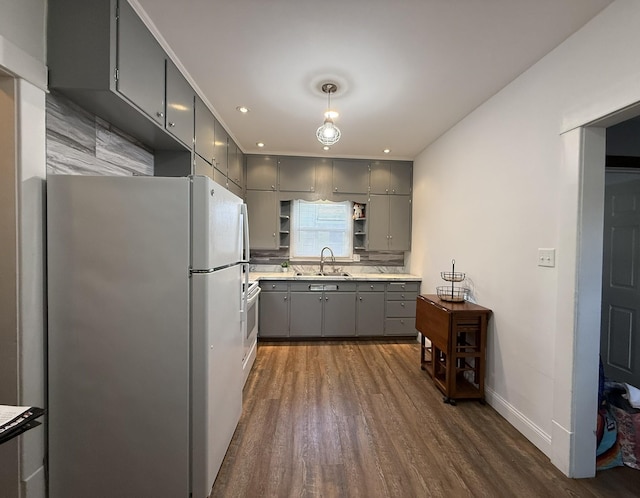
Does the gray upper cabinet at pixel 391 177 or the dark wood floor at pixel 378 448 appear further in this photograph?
the gray upper cabinet at pixel 391 177

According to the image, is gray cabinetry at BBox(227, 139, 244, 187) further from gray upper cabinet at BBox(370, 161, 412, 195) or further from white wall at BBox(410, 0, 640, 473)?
white wall at BBox(410, 0, 640, 473)

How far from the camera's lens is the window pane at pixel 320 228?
4297mm

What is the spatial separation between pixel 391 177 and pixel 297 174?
141 centimetres

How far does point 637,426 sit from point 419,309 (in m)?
1.61

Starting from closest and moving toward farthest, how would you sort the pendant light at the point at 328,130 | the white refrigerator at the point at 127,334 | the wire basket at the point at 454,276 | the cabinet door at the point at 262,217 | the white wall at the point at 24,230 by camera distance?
the white wall at the point at 24,230 → the white refrigerator at the point at 127,334 → the pendant light at the point at 328,130 → the wire basket at the point at 454,276 → the cabinet door at the point at 262,217

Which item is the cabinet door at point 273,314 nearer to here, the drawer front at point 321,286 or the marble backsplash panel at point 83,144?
the drawer front at point 321,286

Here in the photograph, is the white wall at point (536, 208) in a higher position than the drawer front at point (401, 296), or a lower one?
higher

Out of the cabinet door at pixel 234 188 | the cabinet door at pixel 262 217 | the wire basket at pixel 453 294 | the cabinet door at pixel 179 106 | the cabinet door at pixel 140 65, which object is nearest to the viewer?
the cabinet door at pixel 140 65

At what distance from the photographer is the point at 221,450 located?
159cm

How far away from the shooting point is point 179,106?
80.1 inches

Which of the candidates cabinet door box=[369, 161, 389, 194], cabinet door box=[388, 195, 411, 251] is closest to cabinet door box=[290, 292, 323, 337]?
cabinet door box=[388, 195, 411, 251]

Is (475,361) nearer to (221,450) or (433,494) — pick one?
(433,494)

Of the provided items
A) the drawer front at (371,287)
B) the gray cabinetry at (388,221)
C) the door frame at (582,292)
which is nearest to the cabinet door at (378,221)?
the gray cabinetry at (388,221)

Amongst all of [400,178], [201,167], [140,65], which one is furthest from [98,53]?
[400,178]
